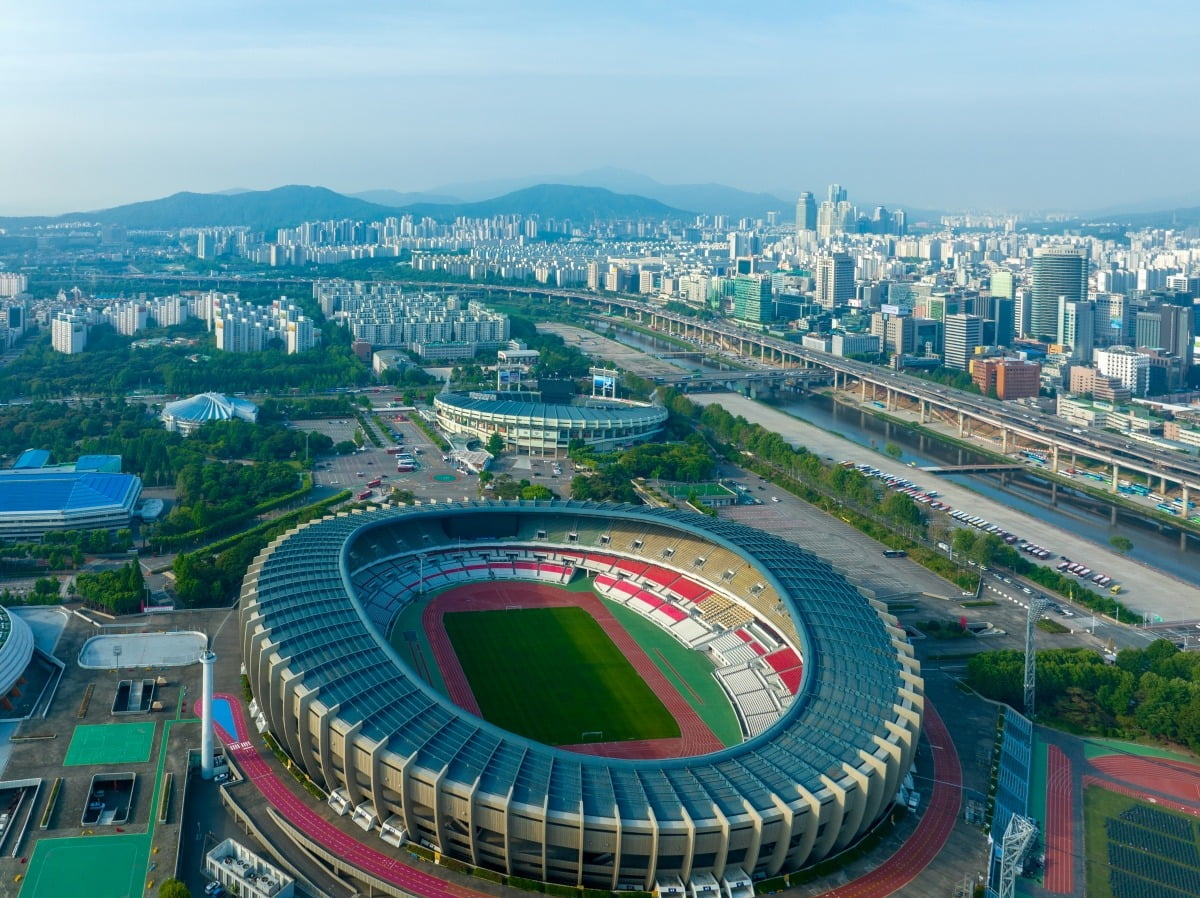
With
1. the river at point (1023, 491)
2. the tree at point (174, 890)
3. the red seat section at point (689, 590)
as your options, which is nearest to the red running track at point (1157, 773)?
the red seat section at point (689, 590)

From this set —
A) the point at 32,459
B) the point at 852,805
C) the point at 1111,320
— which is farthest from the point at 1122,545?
the point at 1111,320

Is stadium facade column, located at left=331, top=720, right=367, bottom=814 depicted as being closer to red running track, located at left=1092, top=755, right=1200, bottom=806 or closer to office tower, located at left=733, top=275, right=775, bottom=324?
red running track, located at left=1092, top=755, right=1200, bottom=806

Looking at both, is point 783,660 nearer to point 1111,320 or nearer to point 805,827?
point 805,827

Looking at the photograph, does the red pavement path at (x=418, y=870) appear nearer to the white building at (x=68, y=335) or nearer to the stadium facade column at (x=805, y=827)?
the stadium facade column at (x=805, y=827)

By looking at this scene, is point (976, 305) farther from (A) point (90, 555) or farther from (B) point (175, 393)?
(A) point (90, 555)

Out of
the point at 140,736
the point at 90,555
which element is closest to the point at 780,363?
the point at 90,555

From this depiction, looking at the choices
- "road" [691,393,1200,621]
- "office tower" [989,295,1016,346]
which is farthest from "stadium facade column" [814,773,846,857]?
"office tower" [989,295,1016,346]
